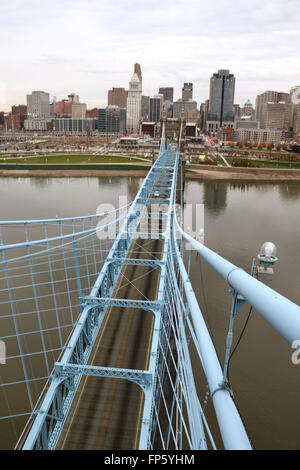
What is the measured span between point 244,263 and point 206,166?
20.9 m

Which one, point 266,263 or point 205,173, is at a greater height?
point 205,173

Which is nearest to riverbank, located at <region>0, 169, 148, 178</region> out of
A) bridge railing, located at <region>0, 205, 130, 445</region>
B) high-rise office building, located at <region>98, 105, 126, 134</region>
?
bridge railing, located at <region>0, 205, 130, 445</region>

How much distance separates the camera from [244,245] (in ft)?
37.4

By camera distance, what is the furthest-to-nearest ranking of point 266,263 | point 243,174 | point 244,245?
point 243,174 → point 244,245 → point 266,263

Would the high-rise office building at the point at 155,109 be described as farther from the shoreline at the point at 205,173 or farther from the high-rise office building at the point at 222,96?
the shoreline at the point at 205,173

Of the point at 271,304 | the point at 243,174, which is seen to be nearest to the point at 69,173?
the point at 243,174

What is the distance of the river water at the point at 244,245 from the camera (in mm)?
4824

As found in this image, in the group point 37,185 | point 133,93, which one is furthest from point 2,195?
point 133,93

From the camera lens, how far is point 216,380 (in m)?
0.88

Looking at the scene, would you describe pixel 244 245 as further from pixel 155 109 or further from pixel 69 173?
pixel 155 109

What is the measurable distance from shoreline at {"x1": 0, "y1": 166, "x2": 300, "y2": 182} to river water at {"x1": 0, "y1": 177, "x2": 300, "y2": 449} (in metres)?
1.19

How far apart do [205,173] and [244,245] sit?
17.5 m

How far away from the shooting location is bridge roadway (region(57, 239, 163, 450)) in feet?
9.99

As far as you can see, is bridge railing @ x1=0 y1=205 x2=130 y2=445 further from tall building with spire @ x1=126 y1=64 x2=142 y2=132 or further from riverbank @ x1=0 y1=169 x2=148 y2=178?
tall building with spire @ x1=126 y1=64 x2=142 y2=132
